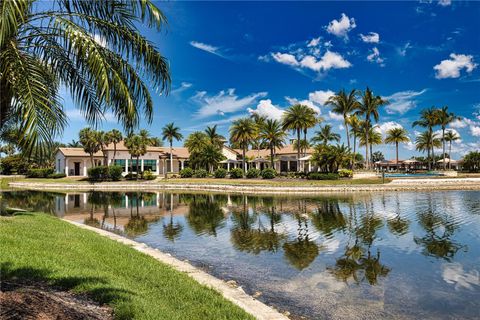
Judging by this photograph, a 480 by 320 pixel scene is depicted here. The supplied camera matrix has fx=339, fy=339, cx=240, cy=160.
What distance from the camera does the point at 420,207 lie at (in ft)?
83.1

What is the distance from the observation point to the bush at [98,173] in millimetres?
57000

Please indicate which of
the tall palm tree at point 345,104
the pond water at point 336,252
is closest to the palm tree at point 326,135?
the tall palm tree at point 345,104

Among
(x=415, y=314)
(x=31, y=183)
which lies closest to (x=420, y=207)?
(x=415, y=314)

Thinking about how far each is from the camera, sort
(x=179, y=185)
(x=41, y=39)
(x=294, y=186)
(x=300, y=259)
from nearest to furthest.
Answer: (x=41, y=39) < (x=300, y=259) < (x=294, y=186) < (x=179, y=185)

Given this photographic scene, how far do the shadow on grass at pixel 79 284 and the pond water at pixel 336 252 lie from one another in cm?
363

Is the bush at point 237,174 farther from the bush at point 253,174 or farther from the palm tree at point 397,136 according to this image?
the palm tree at point 397,136

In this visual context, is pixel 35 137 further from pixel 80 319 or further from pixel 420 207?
pixel 420 207

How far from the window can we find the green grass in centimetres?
5710

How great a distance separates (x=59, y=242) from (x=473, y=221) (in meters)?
20.6

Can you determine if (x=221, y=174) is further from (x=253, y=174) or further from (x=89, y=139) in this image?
(x=89, y=139)

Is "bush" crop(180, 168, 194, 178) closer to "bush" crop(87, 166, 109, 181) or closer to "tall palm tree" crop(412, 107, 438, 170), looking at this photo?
"bush" crop(87, 166, 109, 181)

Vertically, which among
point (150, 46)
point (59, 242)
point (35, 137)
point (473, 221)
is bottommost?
point (473, 221)

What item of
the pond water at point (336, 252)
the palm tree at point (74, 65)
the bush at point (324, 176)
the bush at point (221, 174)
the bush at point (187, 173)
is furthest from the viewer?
the bush at point (187, 173)

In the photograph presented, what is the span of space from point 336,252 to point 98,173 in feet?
171
